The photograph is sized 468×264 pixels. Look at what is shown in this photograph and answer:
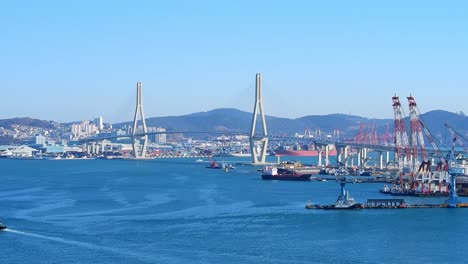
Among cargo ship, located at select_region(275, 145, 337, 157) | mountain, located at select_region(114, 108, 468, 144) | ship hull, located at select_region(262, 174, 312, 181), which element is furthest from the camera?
mountain, located at select_region(114, 108, 468, 144)

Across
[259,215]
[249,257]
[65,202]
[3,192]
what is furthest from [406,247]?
[3,192]

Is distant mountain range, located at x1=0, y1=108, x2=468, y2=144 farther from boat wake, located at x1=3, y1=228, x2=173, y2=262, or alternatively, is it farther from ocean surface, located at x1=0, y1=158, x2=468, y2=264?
boat wake, located at x1=3, y1=228, x2=173, y2=262

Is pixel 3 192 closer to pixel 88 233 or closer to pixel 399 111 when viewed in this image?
pixel 88 233

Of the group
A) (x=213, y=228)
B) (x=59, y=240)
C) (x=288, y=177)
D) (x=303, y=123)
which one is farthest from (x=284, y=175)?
(x=303, y=123)

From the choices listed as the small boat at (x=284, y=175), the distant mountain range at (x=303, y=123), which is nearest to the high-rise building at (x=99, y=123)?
the distant mountain range at (x=303, y=123)

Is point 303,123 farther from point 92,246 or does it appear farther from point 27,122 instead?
point 92,246

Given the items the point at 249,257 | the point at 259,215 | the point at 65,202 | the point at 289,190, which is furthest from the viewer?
the point at 289,190

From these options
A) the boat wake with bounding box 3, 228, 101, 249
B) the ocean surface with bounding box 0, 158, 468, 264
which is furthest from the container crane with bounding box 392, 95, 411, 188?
the boat wake with bounding box 3, 228, 101, 249

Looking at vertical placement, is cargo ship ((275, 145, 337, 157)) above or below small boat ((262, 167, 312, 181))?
above
